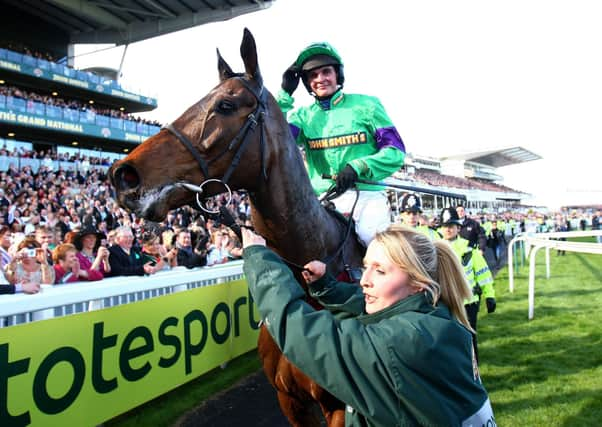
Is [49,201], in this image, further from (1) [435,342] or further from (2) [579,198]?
(2) [579,198]

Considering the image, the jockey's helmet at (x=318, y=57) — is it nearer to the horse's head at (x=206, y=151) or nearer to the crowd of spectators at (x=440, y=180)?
the horse's head at (x=206, y=151)

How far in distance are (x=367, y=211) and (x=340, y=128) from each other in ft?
1.79

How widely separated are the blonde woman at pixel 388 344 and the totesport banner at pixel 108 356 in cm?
231

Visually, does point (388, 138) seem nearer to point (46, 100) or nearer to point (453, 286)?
point (453, 286)

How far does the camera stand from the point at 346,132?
278cm

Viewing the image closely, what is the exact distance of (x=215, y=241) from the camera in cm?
790

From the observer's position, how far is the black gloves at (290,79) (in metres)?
2.82

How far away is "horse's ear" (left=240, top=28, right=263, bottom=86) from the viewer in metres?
2.04

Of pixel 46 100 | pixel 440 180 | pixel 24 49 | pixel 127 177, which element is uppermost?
pixel 24 49

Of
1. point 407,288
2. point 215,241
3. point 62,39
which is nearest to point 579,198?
point 62,39

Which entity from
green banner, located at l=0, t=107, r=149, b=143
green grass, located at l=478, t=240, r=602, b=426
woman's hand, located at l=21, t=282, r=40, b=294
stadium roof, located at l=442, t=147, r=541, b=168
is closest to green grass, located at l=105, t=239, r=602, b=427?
green grass, located at l=478, t=240, r=602, b=426

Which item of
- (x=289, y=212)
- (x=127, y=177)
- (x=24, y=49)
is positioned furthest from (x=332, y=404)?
(x=24, y=49)

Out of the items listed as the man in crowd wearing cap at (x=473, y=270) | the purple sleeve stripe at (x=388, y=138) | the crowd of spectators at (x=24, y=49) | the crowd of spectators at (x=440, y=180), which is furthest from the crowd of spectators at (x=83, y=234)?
the crowd of spectators at (x=440, y=180)

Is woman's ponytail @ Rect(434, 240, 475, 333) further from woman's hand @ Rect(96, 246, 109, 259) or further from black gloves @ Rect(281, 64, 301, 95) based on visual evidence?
woman's hand @ Rect(96, 246, 109, 259)
